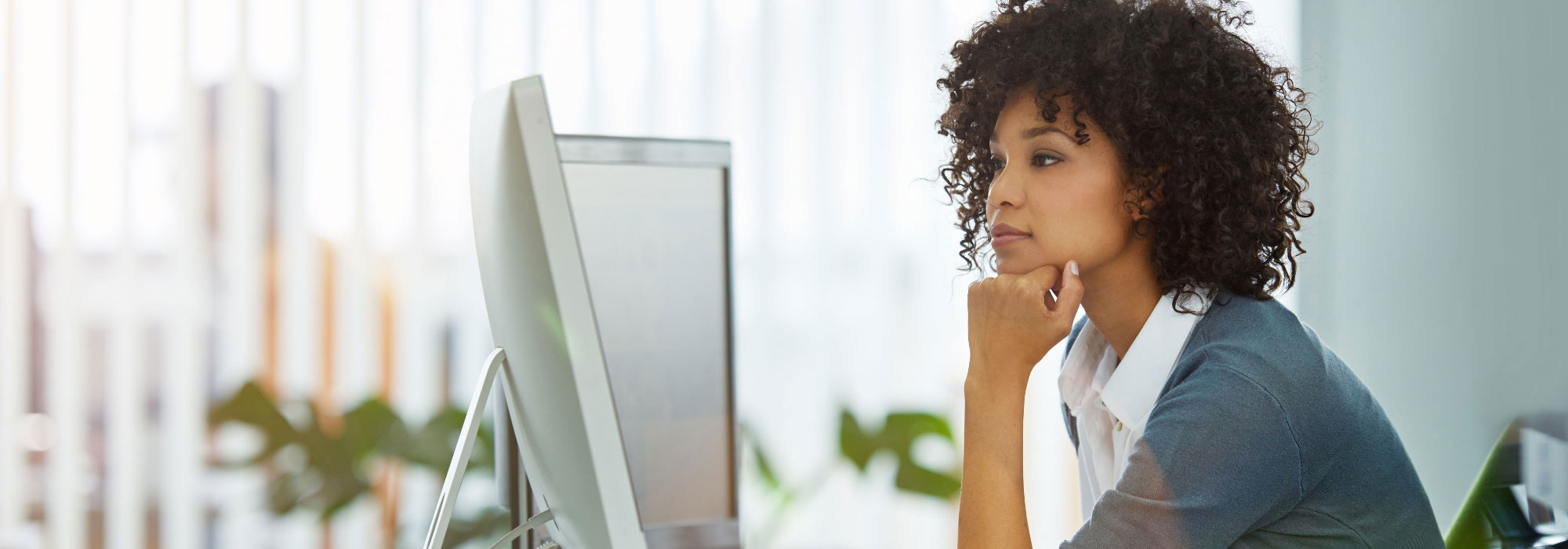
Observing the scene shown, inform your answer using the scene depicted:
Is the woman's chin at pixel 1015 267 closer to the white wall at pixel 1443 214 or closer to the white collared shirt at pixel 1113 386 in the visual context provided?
the white collared shirt at pixel 1113 386

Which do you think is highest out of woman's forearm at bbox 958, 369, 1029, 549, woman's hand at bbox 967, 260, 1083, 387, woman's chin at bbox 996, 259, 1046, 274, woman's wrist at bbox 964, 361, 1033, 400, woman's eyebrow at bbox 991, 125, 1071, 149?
woman's eyebrow at bbox 991, 125, 1071, 149

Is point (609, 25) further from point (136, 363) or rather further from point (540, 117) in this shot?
point (540, 117)

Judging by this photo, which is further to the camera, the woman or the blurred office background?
the blurred office background

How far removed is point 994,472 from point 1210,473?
8.8 inches

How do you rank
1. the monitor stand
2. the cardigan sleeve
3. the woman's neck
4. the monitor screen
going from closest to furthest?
the monitor stand, the cardigan sleeve, the woman's neck, the monitor screen

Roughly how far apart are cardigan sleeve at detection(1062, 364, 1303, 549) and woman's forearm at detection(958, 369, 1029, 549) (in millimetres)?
114

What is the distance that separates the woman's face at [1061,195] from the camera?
1.00 m

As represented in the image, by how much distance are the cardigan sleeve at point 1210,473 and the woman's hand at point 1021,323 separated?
181mm

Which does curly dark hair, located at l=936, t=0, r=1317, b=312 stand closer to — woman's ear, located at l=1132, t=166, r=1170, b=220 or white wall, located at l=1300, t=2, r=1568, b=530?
woman's ear, located at l=1132, t=166, r=1170, b=220

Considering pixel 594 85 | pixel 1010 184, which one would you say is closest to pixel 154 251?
pixel 594 85

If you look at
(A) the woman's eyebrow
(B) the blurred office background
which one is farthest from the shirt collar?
(B) the blurred office background

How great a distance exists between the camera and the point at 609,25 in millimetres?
2062

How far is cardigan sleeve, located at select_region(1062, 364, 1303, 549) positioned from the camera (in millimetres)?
813

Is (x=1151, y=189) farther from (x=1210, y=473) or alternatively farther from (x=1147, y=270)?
(x=1210, y=473)
